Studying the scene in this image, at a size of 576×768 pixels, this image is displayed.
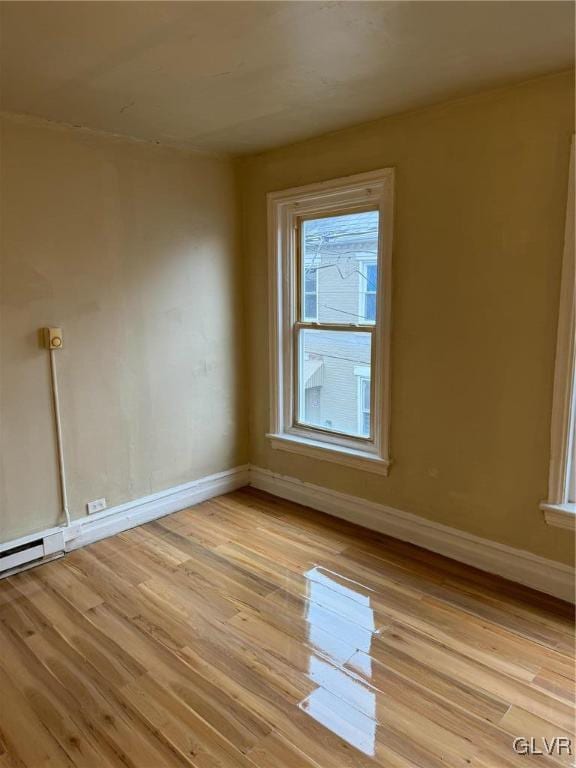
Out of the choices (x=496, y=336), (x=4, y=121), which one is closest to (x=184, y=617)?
(x=496, y=336)

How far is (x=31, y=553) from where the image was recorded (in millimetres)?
2787

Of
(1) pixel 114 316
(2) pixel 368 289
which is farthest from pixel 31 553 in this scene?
(2) pixel 368 289

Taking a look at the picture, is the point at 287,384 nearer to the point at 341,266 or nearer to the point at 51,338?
the point at 341,266

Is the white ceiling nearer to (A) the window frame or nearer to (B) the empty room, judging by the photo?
(B) the empty room

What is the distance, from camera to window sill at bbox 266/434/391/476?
10.2ft

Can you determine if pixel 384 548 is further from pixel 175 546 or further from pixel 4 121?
pixel 4 121

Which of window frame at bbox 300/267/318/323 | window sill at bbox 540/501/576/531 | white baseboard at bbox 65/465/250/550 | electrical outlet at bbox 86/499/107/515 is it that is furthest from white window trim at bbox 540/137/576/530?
electrical outlet at bbox 86/499/107/515

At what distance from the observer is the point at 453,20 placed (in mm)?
1758

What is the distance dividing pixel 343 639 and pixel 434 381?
1375 mm

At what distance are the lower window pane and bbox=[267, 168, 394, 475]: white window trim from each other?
74 millimetres

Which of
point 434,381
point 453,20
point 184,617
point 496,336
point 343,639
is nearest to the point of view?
point 453,20

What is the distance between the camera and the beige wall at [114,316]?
2705mm

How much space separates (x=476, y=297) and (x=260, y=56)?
57.7 inches

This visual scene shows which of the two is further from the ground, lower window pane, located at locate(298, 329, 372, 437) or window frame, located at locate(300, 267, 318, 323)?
window frame, located at locate(300, 267, 318, 323)
